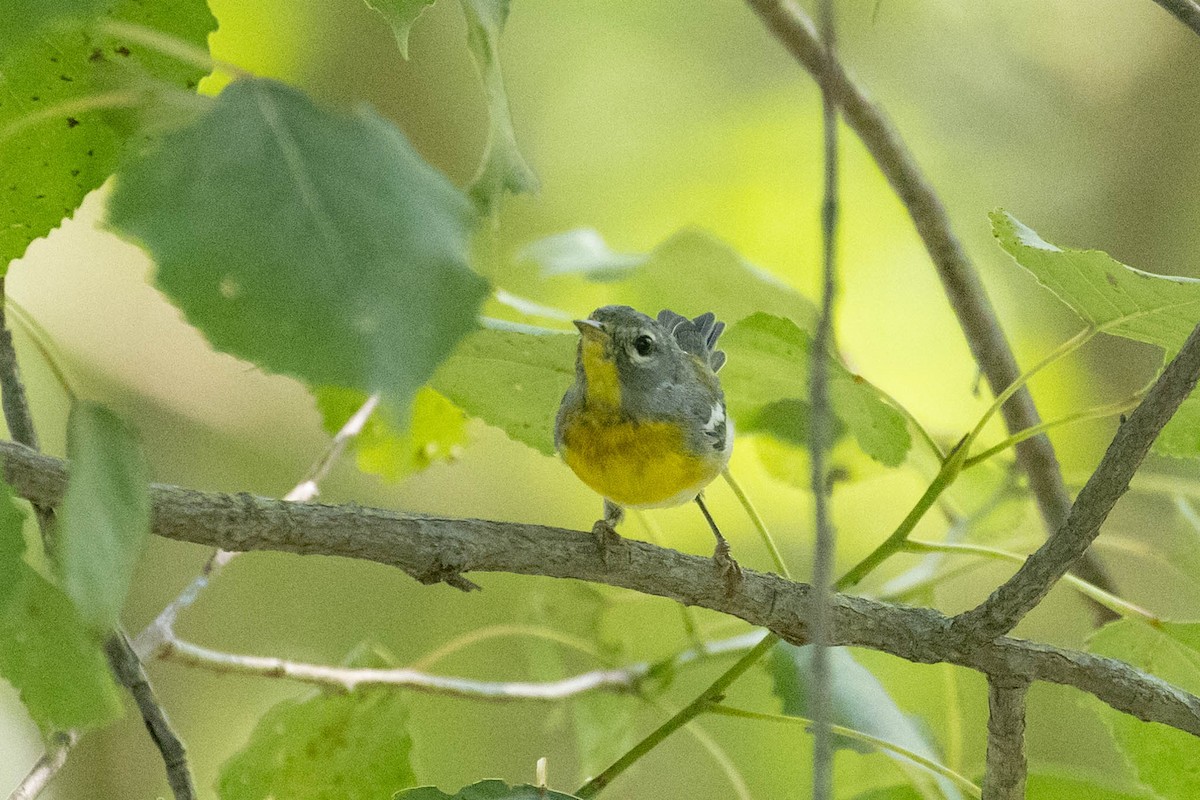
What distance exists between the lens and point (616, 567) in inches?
35.2

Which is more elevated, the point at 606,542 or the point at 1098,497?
the point at 1098,497

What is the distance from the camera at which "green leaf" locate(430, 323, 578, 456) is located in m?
1.00

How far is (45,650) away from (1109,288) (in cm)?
78

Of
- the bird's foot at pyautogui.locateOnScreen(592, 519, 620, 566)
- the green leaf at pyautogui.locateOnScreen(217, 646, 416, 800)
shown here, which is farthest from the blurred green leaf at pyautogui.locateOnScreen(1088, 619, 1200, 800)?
the green leaf at pyautogui.locateOnScreen(217, 646, 416, 800)

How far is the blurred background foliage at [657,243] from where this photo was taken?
240 centimetres

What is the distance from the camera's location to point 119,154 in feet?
2.15

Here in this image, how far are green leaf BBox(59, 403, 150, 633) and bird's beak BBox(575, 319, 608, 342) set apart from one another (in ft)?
2.46

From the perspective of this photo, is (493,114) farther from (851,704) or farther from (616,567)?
(851,704)

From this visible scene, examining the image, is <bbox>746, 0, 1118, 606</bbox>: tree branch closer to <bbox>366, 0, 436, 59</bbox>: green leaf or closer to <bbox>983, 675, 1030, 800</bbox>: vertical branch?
<bbox>983, 675, 1030, 800</bbox>: vertical branch

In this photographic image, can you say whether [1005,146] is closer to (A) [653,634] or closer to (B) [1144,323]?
(A) [653,634]

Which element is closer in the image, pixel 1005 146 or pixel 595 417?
pixel 595 417

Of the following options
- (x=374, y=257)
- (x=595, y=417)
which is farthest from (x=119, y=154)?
(x=595, y=417)

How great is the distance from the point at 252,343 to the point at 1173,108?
297cm

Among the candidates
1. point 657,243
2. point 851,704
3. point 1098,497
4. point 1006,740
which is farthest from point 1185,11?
point 657,243
